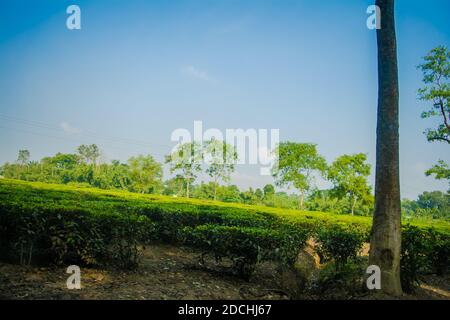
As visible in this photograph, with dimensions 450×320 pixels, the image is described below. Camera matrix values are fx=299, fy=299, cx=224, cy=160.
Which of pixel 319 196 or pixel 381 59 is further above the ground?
pixel 381 59

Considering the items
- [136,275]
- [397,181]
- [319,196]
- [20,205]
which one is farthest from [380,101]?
[319,196]

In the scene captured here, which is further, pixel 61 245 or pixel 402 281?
pixel 402 281

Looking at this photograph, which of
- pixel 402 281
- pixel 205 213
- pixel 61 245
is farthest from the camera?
pixel 205 213

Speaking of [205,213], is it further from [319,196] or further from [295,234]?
[319,196]

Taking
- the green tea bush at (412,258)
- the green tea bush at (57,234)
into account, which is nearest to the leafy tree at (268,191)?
the green tea bush at (412,258)

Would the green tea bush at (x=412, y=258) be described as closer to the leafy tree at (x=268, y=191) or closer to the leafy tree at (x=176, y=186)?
the leafy tree at (x=176, y=186)

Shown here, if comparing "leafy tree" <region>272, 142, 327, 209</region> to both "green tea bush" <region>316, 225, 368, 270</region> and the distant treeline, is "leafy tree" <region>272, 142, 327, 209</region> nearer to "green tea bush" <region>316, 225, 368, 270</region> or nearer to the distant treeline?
the distant treeline

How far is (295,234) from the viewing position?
664 cm

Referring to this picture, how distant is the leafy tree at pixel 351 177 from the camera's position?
41.7m

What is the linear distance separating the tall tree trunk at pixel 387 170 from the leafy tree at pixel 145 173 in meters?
54.1

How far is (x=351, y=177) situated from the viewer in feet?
139

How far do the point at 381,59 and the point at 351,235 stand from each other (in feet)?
13.6

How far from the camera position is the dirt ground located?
13.9 ft

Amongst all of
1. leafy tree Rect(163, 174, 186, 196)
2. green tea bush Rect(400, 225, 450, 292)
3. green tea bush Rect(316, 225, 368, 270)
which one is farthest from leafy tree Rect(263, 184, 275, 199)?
green tea bush Rect(400, 225, 450, 292)
